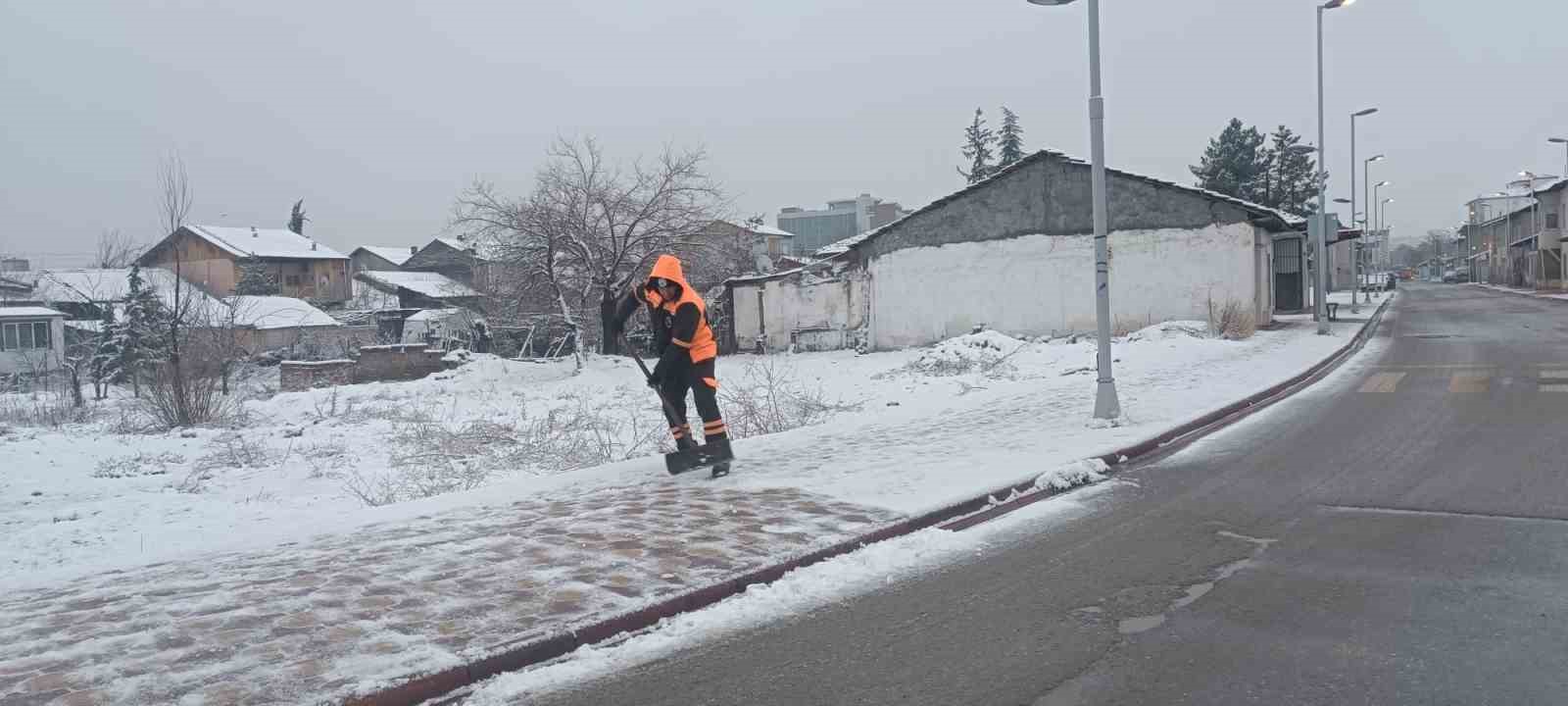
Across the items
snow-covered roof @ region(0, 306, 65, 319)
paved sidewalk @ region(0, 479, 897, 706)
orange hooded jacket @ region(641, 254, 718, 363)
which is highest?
snow-covered roof @ region(0, 306, 65, 319)

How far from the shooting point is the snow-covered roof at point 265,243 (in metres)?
57.8

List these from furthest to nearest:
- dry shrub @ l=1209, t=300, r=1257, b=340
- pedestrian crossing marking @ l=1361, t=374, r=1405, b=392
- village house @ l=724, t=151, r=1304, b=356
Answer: village house @ l=724, t=151, r=1304, b=356 < dry shrub @ l=1209, t=300, r=1257, b=340 < pedestrian crossing marking @ l=1361, t=374, r=1405, b=392

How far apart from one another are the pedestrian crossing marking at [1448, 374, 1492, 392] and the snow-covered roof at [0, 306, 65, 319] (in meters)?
43.0

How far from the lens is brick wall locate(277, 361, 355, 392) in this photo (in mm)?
27203

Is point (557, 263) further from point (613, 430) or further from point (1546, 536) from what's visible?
point (1546, 536)

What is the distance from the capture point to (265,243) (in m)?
61.5

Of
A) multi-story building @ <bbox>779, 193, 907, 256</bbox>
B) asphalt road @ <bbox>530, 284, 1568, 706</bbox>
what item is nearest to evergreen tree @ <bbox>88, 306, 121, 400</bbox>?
asphalt road @ <bbox>530, 284, 1568, 706</bbox>

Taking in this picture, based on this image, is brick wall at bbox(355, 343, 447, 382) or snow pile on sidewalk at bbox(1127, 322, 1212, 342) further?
brick wall at bbox(355, 343, 447, 382)

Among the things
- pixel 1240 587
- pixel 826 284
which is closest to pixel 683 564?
pixel 1240 587

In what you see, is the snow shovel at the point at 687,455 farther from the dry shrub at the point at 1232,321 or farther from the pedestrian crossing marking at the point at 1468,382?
the dry shrub at the point at 1232,321

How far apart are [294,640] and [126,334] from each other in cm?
3242

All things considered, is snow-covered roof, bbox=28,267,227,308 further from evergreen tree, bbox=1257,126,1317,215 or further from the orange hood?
evergreen tree, bbox=1257,126,1317,215

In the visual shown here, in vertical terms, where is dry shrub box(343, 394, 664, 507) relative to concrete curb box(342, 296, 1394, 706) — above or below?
→ below

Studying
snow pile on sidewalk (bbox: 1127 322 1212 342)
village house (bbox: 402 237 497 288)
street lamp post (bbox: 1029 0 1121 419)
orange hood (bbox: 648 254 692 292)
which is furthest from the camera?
village house (bbox: 402 237 497 288)
